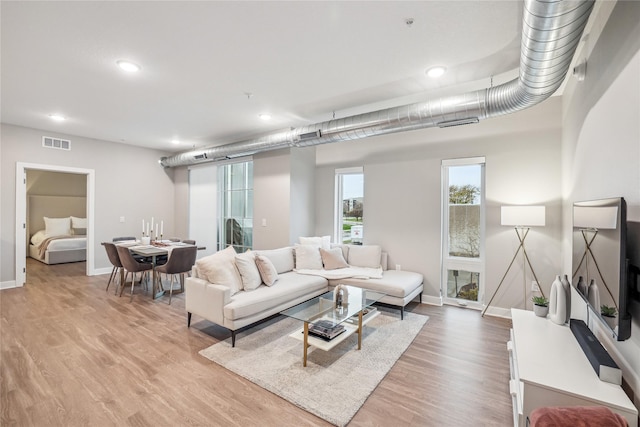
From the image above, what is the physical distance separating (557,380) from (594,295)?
59cm

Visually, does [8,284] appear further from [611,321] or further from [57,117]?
[611,321]

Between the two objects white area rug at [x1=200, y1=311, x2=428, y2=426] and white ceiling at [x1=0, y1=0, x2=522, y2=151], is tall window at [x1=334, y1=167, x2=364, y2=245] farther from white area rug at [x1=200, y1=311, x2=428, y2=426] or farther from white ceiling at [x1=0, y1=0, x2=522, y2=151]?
white area rug at [x1=200, y1=311, x2=428, y2=426]

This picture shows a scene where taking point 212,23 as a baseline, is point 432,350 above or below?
below

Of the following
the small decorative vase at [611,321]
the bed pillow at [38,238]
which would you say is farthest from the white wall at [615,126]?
the bed pillow at [38,238]

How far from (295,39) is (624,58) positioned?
7.26 feet

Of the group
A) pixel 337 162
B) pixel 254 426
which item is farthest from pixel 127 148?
pixel 254 426

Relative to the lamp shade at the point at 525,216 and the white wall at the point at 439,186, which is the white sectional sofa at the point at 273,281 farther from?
the lamp shade at the point at 525,216

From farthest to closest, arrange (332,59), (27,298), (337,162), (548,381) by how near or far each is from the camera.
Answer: (337,162) < (27,298) < (332,59) < (548,381)

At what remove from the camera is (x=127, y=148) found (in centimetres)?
675

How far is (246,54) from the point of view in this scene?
2760mm

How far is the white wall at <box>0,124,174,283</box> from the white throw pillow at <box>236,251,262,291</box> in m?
4.72

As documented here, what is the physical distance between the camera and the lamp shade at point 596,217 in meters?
1.54

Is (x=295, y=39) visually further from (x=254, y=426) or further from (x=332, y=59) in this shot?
(x=254, y=426)

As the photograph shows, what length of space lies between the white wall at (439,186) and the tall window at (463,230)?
162 mm
